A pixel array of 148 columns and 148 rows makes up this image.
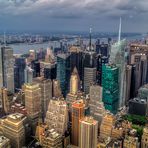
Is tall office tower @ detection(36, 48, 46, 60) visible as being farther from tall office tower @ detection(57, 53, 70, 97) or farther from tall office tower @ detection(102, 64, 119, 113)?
tall office tower @ detection(102, 64, 119, 113)

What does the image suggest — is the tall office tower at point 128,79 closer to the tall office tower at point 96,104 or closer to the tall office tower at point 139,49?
the tall office tower at point 96,104

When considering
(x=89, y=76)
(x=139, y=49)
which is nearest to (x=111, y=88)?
(x=89, y=76)

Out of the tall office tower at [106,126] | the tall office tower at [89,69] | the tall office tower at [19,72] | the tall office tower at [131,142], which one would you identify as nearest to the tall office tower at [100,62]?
the tall office tower at [89,69]

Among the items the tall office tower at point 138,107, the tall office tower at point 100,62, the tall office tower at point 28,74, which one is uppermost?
the tall office tower at point 100,62

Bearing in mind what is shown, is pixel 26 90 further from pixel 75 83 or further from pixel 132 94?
pixel 132 94

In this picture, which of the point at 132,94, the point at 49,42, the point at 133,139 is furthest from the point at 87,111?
the point at 49,42
